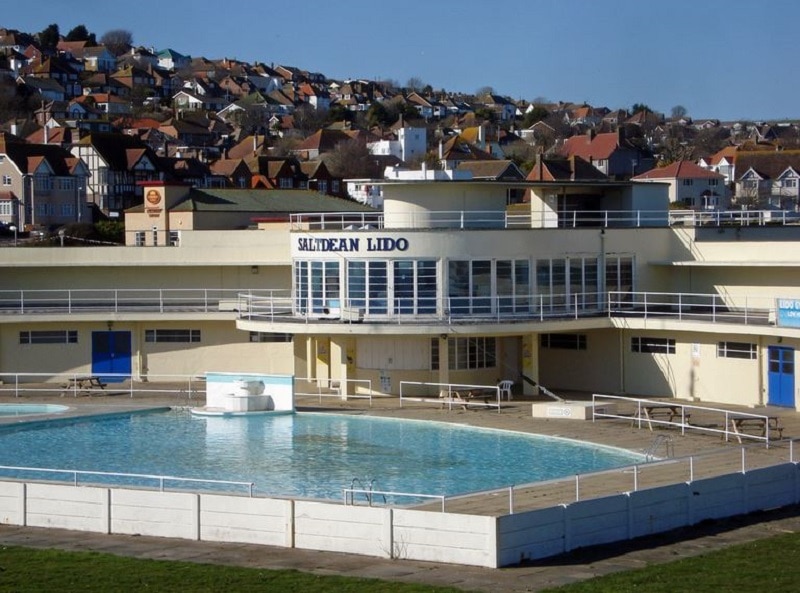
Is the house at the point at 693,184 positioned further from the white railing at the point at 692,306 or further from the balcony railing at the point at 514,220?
the white railing at the point at 692,306

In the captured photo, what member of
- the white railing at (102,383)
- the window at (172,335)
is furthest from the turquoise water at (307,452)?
the window at (172,335)

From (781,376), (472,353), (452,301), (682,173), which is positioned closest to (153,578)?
(452,301)

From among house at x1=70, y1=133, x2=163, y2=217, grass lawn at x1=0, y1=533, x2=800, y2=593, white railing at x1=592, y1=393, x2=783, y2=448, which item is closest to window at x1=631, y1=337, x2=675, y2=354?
white railing at x1=592, y1=393, x2=783, y2=448

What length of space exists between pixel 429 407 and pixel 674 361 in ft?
22.6

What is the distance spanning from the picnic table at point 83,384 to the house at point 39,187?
57.4 m

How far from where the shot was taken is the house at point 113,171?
4459 inches

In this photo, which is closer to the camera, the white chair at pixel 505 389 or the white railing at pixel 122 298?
the white chair at pixel 505 389

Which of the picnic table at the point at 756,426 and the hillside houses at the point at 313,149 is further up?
the hillside houses at the point at 313,149

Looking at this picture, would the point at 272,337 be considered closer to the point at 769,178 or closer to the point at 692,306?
the point at 692,306

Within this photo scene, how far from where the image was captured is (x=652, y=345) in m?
40.4

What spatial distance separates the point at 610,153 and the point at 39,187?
185ft

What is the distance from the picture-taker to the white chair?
38812mm

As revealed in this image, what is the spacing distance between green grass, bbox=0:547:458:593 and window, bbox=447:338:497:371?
19.2 m

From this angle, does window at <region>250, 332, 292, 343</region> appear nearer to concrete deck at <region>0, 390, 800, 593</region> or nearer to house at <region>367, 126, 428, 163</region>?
concrete deck at <region>0, 390, 800, 593</region>
